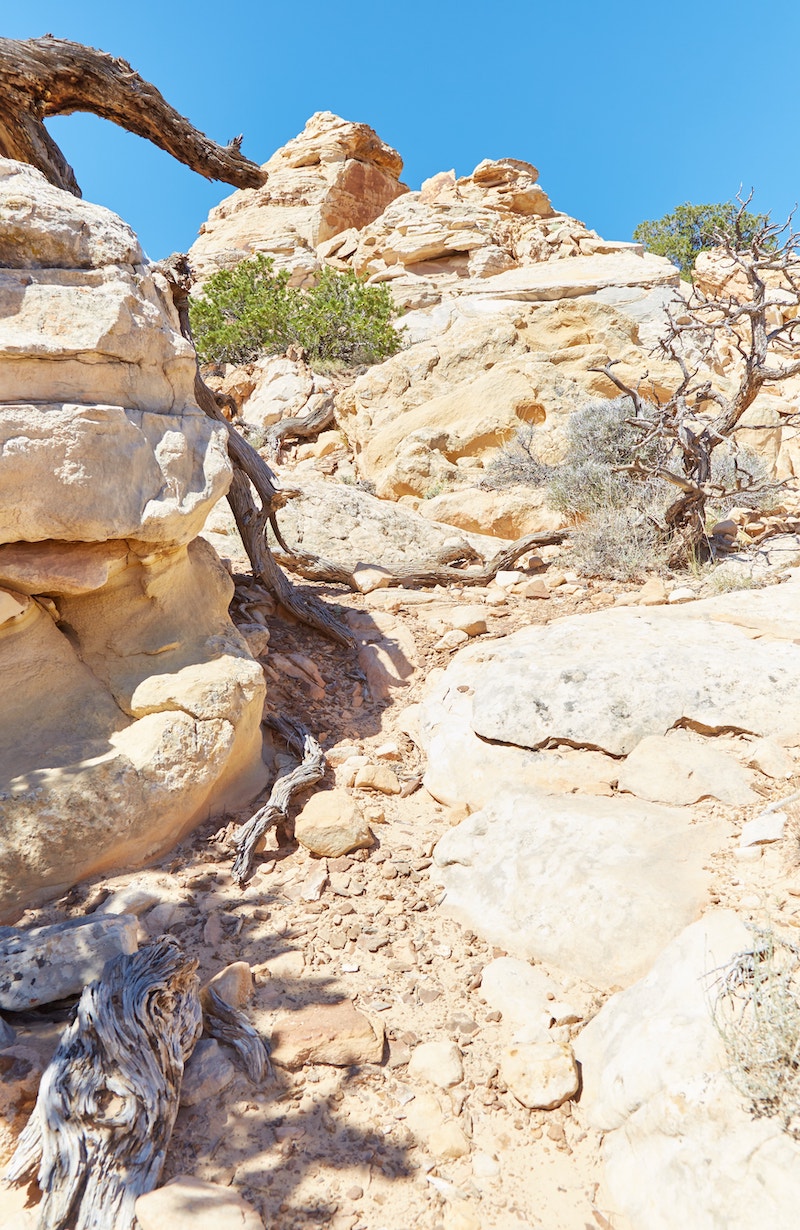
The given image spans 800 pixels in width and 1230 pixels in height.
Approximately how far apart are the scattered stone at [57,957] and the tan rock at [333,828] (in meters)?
0.95

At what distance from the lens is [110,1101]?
6.17ft

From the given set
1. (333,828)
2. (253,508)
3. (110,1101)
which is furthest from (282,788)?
(253,508)

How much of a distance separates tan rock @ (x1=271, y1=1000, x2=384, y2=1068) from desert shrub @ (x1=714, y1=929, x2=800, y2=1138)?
107 centimetres

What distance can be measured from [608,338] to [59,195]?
8487 millimetres

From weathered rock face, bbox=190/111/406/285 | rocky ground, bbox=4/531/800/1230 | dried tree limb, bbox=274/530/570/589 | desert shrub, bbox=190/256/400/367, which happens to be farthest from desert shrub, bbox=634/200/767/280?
rocky ground, bbox=4/531/800/1230

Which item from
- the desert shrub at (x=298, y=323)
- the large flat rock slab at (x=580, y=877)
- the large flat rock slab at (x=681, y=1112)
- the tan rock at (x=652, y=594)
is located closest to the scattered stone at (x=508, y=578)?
the tan rock at (x=652, y=594)

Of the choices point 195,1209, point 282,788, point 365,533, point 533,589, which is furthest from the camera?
point 365,533

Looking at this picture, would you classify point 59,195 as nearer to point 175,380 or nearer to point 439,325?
point 175,380

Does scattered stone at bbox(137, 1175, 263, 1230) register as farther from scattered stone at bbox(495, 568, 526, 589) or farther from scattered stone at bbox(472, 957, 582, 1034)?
scattered stone at bbox(495, 568, 526, 589)

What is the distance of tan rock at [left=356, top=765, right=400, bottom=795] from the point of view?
3.71 metres

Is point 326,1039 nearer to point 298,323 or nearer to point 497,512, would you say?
point 497,512

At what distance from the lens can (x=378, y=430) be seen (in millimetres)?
9750

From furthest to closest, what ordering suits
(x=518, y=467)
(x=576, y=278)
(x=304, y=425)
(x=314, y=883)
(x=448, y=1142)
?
(x=576, y=278) → (x=304, y=425) → (x=518, y=467) → (x=314, y=883) → (x=448, y=1142)

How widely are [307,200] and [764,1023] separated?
87.1ft
